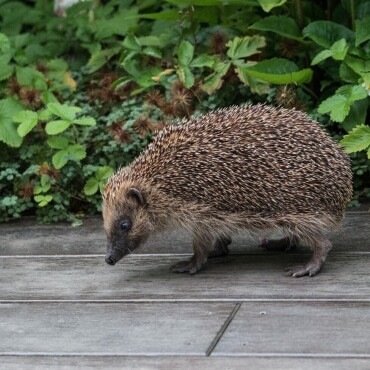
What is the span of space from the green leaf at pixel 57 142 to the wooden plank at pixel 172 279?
48.2 inches

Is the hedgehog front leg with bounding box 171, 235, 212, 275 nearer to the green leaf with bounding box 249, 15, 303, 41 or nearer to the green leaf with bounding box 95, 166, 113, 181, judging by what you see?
the green leaf with bounding box 95, 166, 113, 181

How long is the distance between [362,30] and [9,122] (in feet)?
8.70

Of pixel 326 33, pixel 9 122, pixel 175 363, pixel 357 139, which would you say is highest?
pixel 326 33

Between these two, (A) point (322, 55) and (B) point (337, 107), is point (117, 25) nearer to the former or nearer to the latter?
(A) point (322, 55)

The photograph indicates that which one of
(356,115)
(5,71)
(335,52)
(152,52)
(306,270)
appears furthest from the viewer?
(5,71)

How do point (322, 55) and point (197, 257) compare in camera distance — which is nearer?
point (197, 257)

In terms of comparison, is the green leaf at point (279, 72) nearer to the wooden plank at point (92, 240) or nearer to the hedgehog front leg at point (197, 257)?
the wooden plank at point (92, 240)

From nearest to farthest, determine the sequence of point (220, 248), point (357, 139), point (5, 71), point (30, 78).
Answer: point (220, 248), point (357, 139), point (5, 71), point (30, 78)

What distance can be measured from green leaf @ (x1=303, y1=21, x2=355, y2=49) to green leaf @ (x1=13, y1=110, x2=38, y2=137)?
6.69ft

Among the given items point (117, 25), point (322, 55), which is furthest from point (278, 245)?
point (117, 25)

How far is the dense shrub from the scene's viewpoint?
704 centimetres

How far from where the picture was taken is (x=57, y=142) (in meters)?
7.26

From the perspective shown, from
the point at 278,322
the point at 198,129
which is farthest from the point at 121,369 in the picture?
the point at 198,129

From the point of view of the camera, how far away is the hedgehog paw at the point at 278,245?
19.9 ft
